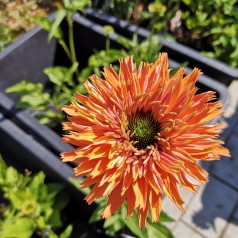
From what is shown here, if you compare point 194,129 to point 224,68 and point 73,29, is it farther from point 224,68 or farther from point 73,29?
point 73,29

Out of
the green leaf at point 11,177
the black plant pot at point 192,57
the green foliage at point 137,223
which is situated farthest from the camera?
the black plant pot at point 192,57

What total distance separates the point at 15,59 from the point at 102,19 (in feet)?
1.31

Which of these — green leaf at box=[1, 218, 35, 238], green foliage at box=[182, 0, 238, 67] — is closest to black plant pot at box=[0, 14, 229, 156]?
green leaf at box=[1, 218, 35, 238]

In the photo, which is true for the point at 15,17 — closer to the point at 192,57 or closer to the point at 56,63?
the point at 56,63

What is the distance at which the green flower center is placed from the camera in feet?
2.12

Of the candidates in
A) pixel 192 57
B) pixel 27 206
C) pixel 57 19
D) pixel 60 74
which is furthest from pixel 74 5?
pixel 27 206

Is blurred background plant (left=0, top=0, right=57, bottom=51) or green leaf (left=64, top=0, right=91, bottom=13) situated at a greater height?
green leaf (left=64, top=0, right=91, bottom=13)

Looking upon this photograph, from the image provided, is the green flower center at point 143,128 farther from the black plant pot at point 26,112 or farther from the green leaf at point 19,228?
the green leaf at point 19,228

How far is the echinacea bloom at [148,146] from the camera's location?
0.55 m

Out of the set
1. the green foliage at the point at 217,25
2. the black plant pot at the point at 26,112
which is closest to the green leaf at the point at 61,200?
the black plant pot at the point at 26,112

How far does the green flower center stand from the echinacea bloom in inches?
1.2

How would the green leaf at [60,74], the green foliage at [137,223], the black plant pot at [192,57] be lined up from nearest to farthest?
the green foliage at [137,223]
the green leaf at [60,74]
the black plant pot at [192,57]

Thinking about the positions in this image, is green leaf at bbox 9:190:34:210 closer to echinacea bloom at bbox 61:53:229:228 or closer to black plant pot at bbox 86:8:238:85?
echinacea bloom at bbox 61:53:229:228

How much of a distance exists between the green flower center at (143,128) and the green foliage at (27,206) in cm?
38
